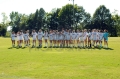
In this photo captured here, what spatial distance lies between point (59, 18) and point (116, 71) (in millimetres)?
101887

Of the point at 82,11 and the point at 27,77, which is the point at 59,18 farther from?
the point at 27,77

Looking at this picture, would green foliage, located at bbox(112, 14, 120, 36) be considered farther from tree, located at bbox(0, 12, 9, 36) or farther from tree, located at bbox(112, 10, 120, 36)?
tree, located at bbox(0, 12, 9, 36)

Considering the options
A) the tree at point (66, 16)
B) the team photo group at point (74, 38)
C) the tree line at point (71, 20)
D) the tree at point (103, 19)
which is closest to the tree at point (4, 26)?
the tree line at point (71, 20)

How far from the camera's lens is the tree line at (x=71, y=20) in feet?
365

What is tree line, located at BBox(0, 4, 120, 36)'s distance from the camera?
111375 mm

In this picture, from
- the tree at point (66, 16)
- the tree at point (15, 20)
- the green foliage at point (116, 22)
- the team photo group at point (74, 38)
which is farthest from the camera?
the tree at point (15, 20)

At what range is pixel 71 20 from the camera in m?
112

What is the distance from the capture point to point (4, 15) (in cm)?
15400

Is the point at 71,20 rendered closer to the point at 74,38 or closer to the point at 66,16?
the point at 66,16

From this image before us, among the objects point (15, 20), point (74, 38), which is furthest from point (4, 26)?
point (74, 38)

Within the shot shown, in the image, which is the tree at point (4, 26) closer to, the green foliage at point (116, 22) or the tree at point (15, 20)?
the tree at point (15, 20)

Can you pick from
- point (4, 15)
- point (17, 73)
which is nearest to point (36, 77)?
point (17, 73)

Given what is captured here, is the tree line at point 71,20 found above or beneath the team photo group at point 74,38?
above

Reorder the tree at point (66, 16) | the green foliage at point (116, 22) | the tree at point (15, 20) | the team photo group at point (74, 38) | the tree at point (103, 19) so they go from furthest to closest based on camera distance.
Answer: the tree at point (15, 20), the tree at point (66, 16), the green foliage at point (116, 22), the tree at point (103, 19), the team photo group at point (74, 38)
